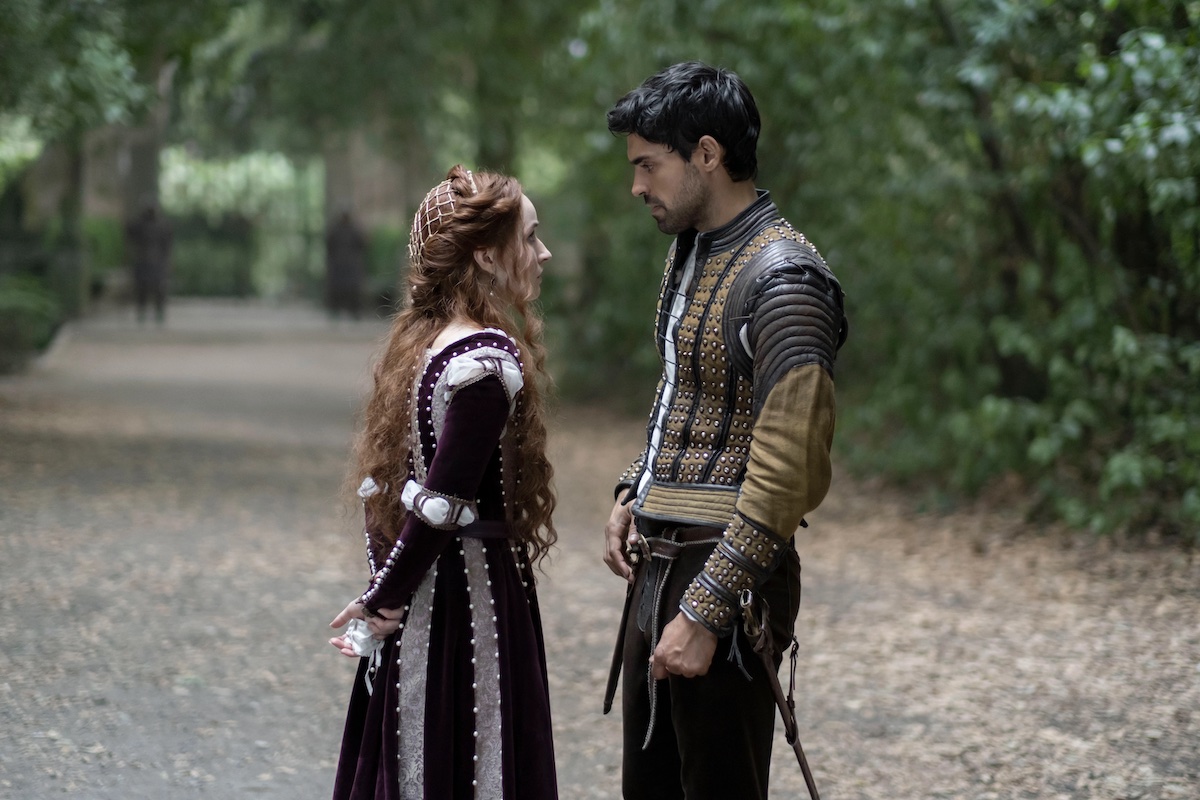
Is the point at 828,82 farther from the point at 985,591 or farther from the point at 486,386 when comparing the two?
the point at 486,386

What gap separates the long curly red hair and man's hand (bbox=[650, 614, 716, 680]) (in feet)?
1.52

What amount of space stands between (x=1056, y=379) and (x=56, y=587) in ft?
17.8

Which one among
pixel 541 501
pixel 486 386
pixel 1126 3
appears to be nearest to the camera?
pixel 486 386

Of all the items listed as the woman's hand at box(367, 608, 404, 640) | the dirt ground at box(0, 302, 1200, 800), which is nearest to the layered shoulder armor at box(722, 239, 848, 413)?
the woman's hand at box(367, 608, 404, 640)

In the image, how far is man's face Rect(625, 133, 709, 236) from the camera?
110 inches

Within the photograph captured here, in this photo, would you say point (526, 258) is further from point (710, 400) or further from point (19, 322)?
point (19, 322)

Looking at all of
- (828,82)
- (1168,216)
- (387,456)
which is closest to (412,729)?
(387,456)

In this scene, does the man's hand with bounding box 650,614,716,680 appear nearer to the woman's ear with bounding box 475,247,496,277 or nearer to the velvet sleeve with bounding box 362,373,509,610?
the velvet sleeve with bounding box 362,373,509,610

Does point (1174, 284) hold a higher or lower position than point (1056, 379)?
higher

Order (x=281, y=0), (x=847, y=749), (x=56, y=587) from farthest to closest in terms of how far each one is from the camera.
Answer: (x=281, y=0) < (x=56, y=587) < (x=847, y=749)

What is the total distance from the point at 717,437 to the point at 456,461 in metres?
0.50

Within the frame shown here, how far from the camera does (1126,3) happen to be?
721cm

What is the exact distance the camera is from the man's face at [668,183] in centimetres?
280

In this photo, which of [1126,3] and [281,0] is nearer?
[1126,3]
